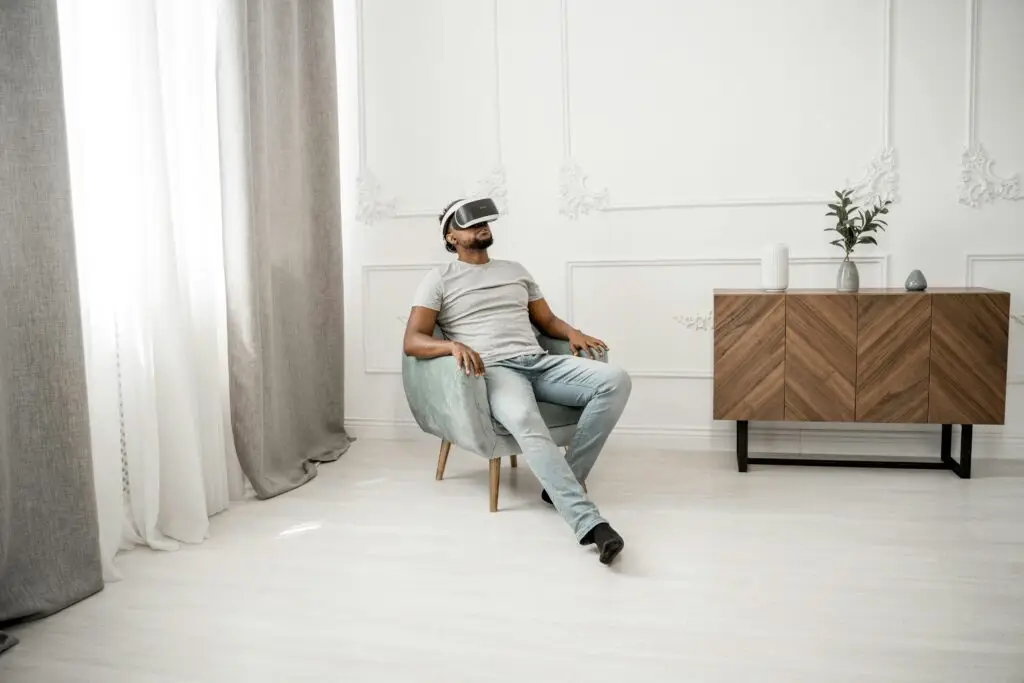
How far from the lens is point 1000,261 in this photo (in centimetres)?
351

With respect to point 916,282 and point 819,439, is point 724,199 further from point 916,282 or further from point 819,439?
point 819,439

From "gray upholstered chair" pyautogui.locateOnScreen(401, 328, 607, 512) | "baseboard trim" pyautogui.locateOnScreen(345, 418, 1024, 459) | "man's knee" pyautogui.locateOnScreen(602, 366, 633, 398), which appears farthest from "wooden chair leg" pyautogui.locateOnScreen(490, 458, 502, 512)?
"baseboard trim" pyautogui.locateOnScreen(345, 418, 1024, 459)

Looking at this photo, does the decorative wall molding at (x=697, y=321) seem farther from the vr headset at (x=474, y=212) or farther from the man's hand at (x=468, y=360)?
the man's hand at (x=468, y=360)

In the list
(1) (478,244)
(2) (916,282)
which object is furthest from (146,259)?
(2) (916,282)

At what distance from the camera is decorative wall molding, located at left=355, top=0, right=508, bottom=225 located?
393cm

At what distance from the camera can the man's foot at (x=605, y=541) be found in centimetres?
244

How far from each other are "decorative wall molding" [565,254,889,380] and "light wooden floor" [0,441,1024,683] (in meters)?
0.71

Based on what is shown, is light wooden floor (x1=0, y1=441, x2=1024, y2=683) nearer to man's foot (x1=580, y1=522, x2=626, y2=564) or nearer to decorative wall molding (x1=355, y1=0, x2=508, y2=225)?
man's foot (x1=580, y1=522, x2=626, y2=564)

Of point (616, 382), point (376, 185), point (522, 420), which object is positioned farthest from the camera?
point (376, 185)

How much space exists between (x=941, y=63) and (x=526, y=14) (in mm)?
1829

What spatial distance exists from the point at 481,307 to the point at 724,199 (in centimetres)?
131

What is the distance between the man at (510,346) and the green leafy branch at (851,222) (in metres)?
1.12

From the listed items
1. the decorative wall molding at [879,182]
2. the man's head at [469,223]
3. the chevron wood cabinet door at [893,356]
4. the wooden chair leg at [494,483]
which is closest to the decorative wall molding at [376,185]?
the man's head at [469,223]

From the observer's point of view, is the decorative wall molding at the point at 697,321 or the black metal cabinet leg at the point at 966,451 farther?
the decorative wall molding at the point at 697,321
